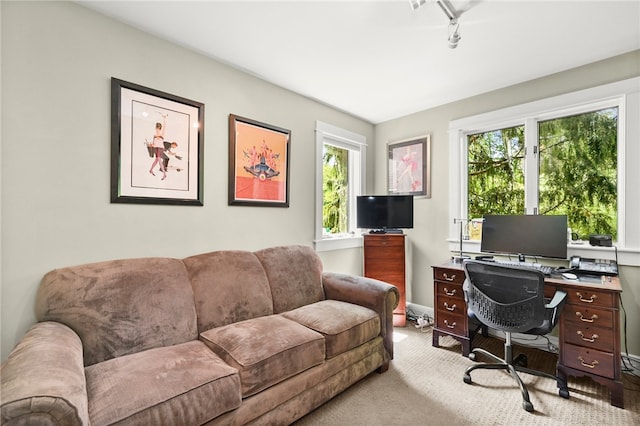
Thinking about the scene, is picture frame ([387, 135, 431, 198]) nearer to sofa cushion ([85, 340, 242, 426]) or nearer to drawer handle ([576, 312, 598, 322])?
drawer handle ([576, 312, 598, 322])

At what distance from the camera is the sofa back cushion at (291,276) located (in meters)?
2.44

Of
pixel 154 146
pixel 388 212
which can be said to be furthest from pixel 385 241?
pixel 154 146

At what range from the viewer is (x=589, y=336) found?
2.03 metres

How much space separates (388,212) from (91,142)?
281 centimetres

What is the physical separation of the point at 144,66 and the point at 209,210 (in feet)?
3.69

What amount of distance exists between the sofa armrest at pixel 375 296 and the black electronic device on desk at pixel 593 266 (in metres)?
1.46

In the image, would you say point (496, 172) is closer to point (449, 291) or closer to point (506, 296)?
point (449, 291)

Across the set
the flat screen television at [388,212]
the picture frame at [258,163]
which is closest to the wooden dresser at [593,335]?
the flat screen television at [388,212]

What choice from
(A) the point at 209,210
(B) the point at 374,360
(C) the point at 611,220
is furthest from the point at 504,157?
(A) the point at 209,210

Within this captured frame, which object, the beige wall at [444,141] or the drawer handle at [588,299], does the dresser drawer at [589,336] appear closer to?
the drawer handle at [588,299]

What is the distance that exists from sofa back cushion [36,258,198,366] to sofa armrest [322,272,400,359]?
124 cm

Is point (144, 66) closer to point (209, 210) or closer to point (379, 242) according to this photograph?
point (209, 210)

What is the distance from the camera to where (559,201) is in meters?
2.75

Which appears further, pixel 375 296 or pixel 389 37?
pixel 375 296
